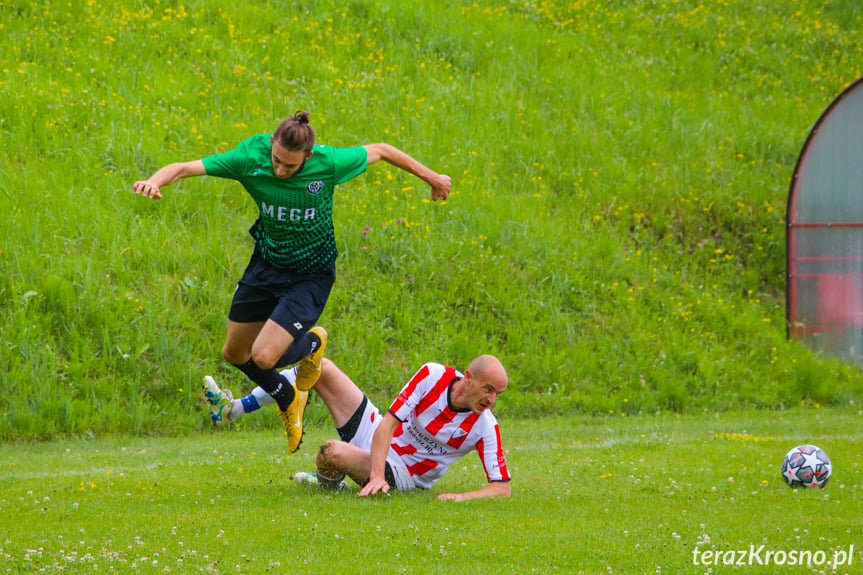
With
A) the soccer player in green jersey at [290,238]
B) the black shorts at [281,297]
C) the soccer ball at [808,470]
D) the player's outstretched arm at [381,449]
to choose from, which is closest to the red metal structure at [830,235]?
the soccer ball at [808,470]

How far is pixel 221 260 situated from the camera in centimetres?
1402

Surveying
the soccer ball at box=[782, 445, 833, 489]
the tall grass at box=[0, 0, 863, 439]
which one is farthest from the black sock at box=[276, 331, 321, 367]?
the tall grass at box=[0, 0, 863, 439]

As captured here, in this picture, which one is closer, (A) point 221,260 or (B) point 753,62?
(A) point 221,260

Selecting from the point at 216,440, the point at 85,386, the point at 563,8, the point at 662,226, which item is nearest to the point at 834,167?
the point at 662,226

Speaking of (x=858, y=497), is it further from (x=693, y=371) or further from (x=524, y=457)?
(x=693, y=371)

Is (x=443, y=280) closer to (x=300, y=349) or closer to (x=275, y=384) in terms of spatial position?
(x=275, y=384)

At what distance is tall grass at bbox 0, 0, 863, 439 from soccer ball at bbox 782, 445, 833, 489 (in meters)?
5.84

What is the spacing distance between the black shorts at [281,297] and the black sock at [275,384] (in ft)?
1.50

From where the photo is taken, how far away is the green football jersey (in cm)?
709

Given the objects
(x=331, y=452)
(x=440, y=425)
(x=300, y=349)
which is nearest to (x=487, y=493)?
(x=440, y=425)

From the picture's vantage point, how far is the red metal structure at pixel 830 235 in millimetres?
16109

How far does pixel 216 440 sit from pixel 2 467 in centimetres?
A: 267

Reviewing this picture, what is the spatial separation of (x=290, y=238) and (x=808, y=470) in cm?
458

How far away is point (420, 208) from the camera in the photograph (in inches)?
635
